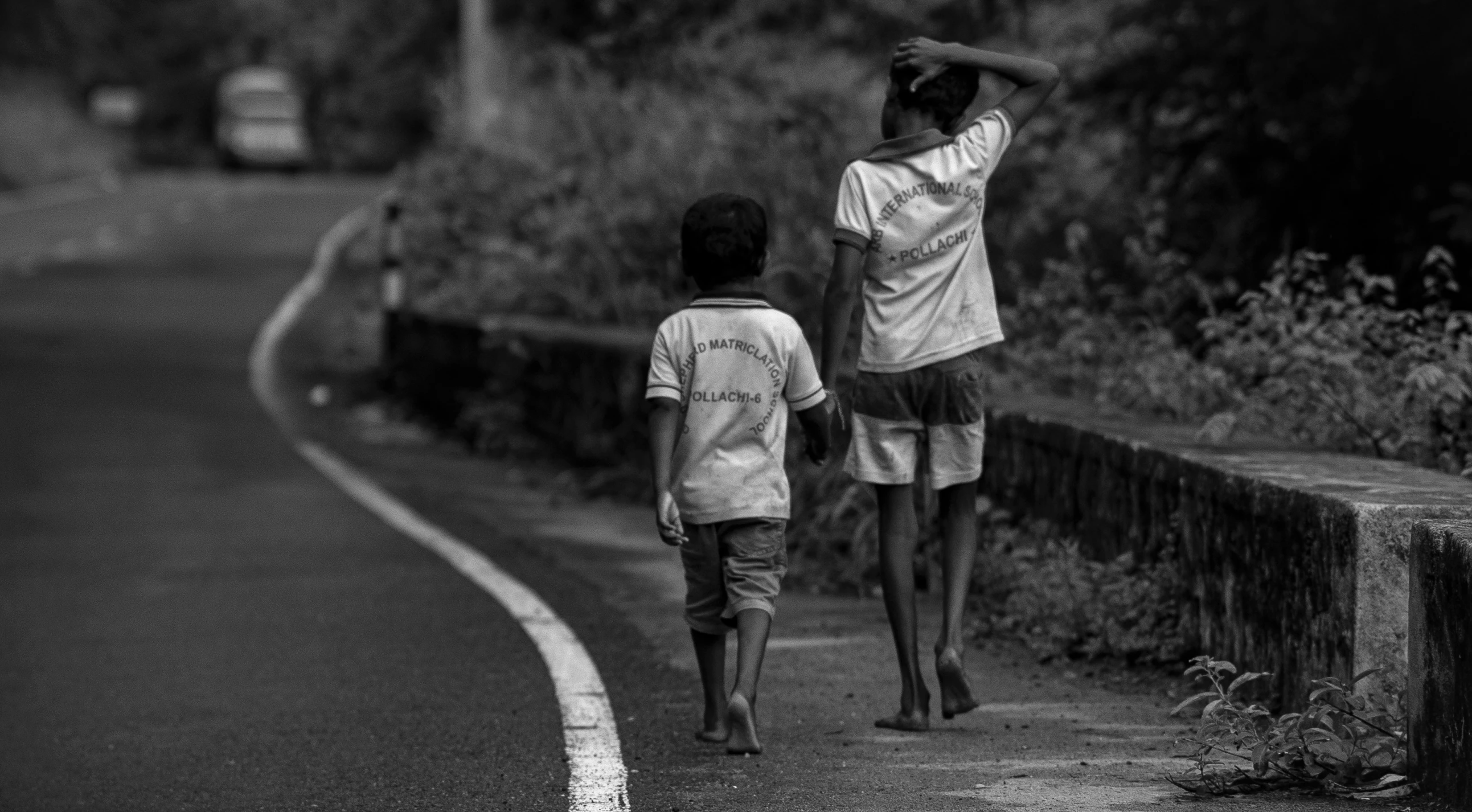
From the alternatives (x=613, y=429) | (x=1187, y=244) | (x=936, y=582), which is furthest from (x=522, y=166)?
(x=936, y=582)

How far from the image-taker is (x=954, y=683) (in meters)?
5.98

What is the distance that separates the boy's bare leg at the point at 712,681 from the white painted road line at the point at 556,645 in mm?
270

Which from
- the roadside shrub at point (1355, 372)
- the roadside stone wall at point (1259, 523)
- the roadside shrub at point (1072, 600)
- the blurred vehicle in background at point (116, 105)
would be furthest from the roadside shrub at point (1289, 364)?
the blurred vehicle in background at point (116, 105)

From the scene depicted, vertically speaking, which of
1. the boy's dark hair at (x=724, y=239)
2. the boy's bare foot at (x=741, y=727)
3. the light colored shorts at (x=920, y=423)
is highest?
the boy's dark hair at (x=724, y=239)

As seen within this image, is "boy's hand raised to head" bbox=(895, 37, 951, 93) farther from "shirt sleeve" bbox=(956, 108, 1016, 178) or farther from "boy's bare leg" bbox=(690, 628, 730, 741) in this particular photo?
"boy's bare leg" bbox=(690, 628, 730, 741)

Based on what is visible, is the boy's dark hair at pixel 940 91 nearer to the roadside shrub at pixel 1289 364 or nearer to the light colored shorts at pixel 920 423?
the light colored shorts at pixel 920 423

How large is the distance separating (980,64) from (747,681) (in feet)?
6.11

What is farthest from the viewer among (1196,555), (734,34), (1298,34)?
(734,34)

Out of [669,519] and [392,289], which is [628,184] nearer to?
[392,289]

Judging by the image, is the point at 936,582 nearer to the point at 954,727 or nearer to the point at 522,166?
the point at 954,727

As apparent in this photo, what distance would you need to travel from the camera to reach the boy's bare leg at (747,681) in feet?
18.8

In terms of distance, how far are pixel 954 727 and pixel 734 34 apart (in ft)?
39.8

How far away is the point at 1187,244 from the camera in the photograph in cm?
1165

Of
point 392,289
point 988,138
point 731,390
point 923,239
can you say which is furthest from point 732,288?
point 392,289
